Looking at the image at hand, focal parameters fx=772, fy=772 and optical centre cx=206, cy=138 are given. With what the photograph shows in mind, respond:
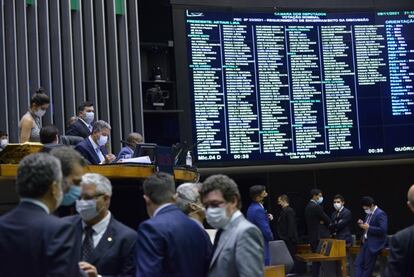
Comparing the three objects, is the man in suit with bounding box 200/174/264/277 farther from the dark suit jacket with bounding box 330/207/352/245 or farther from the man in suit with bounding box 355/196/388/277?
the dark suit jacket with bounding box 330/207/352/245

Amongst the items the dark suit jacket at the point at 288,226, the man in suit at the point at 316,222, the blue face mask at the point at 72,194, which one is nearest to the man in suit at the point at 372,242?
the man in suit at the point at 316,222

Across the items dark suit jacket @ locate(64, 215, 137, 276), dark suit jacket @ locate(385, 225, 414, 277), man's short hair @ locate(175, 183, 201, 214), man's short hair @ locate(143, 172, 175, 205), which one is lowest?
dark suit jacket @ locate(385, 225, 414, 277)

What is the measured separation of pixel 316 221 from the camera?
1138cm

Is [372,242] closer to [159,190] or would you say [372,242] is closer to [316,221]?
[316,221]

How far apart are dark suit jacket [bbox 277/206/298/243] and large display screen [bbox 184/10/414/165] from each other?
78cm

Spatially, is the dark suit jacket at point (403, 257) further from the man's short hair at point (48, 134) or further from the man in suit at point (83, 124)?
the man in suit at point (83, 124)

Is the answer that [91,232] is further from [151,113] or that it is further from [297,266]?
[297,266]

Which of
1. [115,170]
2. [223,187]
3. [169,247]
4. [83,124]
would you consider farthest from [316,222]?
[169,247]

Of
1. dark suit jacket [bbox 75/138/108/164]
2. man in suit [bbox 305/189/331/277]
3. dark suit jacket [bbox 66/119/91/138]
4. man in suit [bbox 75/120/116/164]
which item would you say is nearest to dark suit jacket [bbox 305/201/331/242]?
man in suit [bbox 305/189/331/277]

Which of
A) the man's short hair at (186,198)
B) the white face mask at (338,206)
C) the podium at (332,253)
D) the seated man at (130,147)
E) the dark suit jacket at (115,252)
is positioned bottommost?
the podium at (332,253)

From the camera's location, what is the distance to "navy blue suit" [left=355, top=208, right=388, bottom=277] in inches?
406

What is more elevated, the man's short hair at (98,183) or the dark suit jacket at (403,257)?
the man's short hair at (98,183)

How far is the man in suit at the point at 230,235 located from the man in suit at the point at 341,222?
24.8 ft

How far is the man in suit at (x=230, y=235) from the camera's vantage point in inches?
145
